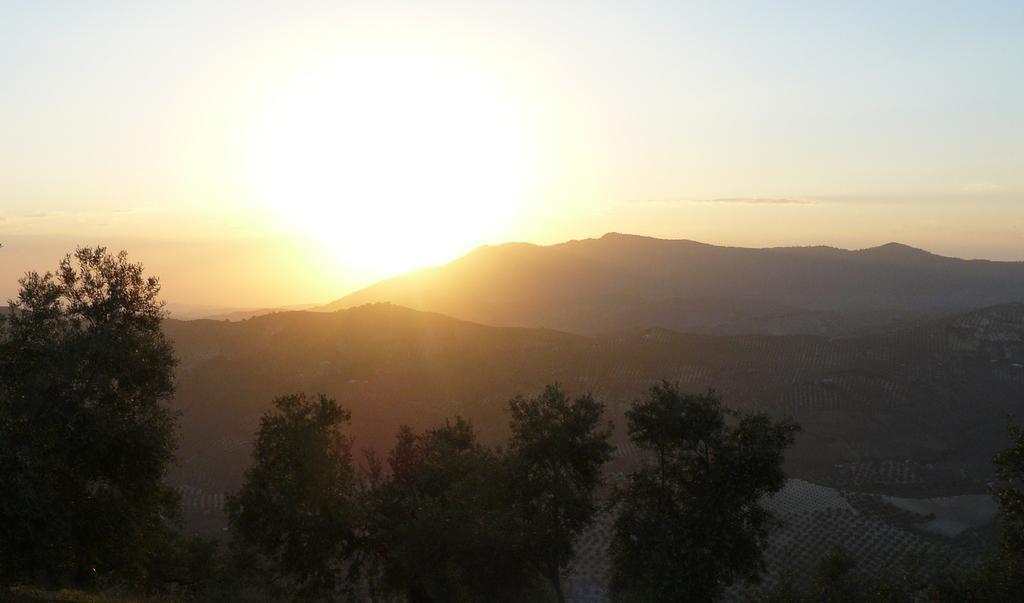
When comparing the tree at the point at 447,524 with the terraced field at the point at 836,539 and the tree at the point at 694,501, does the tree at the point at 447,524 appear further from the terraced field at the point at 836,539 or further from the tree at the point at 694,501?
the terraced field at the point at 836,539

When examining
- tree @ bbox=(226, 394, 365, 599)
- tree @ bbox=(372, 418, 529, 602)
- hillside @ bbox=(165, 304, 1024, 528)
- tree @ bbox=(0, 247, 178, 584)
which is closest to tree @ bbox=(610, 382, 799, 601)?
tree @ bbox=(372, 418, 529, 602)

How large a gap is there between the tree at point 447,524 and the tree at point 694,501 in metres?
3.56

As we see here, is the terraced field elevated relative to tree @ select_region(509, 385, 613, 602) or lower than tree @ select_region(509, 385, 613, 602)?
lower

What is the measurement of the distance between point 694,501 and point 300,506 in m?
11.8

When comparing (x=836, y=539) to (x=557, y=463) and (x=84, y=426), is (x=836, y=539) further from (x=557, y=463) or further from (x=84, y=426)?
(x=84, y=426)

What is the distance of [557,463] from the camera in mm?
21828

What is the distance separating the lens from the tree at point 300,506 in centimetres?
2130

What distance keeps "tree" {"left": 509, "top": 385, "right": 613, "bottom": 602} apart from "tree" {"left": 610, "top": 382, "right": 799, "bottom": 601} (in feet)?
4.69

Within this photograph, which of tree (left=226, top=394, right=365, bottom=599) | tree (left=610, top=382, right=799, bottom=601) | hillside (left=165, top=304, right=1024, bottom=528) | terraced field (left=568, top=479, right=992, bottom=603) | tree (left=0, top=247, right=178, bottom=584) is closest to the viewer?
tree (left=0, top=247, right=178, bottom=584)

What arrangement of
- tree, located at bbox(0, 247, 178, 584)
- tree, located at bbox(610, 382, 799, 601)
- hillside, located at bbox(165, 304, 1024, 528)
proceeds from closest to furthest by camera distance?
tree, located at bbox(0, 247, 178, 584), tree, located at bbox(610, 382, 799, 601), hillside, located at bbox(165, 304, 1024, 528)

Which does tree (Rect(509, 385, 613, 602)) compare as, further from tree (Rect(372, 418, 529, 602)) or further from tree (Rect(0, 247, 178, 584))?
tree (Rect(0, 247, 178, 584))

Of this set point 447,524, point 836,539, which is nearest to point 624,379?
point 836,539

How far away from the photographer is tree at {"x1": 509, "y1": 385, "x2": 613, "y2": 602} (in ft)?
68.4

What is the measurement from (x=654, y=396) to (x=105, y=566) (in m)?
16.0
